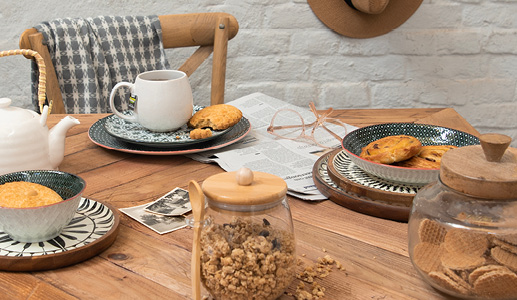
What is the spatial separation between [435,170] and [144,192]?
45 cm

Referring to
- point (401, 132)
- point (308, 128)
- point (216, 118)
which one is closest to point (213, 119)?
point (216, 118)

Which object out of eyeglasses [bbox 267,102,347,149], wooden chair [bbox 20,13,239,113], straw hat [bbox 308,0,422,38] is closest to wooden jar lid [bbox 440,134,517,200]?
eyeglasses [bbox 267,102,347,149]

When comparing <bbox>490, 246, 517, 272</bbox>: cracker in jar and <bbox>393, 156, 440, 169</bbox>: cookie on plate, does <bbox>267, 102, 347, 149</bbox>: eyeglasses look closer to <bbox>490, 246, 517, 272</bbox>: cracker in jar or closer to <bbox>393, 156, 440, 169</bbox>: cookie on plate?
<bbox>393, 156, 440, 169</bbox>: cookie on plate

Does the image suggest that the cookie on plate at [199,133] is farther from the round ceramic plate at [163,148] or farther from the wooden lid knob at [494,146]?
the wooden lid knob at [494,146]

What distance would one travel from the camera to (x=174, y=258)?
2.19ft

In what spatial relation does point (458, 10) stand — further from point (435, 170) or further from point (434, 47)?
point (435, 170)

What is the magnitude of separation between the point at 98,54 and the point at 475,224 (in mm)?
1279

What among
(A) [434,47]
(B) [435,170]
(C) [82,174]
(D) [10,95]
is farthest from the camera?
(A) [434,47]

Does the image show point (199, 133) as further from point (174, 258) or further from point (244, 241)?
point (244, 241)

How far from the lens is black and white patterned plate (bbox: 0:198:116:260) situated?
65cm

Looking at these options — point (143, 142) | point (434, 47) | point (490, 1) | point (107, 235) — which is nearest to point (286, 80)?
point (434, 47)

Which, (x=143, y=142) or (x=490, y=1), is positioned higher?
(x=490, y=1)

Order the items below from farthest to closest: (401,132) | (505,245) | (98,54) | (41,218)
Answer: (98,54)
(401,132)
(41,218)
(505,245)

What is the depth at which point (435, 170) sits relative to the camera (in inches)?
Result: 30.9
